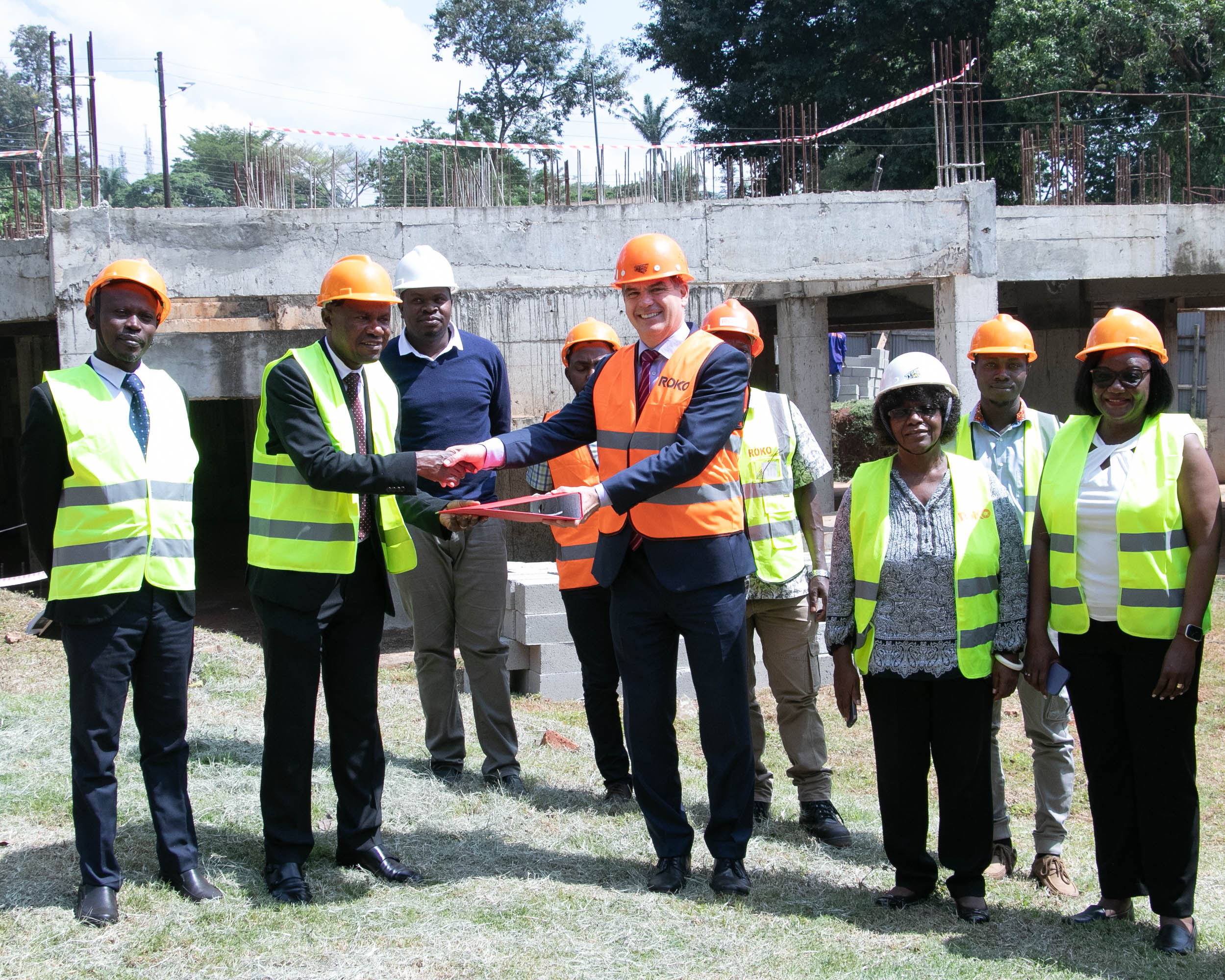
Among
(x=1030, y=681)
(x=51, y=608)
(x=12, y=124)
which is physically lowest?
(x=1030, y=681)

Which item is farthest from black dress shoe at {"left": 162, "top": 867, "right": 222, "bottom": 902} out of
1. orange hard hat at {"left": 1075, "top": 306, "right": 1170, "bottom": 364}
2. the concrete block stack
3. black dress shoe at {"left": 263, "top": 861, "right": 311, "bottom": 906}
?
the concrete block stack

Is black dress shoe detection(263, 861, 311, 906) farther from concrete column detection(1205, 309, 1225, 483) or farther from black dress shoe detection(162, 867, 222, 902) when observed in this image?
concrete column detection(1205, 309, 1225, 483)

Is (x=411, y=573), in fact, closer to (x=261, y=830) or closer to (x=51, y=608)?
(x=261, y=830)

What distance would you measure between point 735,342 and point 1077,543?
1836 mm

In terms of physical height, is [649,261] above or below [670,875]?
above

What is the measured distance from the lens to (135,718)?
3.80 metres

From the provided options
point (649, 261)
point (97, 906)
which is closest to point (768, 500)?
point (649, 261)

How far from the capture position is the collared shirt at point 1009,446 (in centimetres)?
448

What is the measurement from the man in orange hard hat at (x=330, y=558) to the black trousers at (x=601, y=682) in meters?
1.36

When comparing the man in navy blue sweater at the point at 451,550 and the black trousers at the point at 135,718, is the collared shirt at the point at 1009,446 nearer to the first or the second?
the man in navy blue sweater at the point at 451,550

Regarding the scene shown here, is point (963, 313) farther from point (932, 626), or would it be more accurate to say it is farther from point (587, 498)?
point (587, 498)

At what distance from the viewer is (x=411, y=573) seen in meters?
5.45

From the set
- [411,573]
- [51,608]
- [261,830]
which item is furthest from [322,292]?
[261,830]

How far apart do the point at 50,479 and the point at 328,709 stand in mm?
1219
